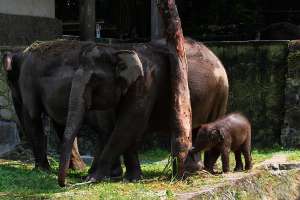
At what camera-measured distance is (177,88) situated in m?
8.26

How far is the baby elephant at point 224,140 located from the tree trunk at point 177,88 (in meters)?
0.35

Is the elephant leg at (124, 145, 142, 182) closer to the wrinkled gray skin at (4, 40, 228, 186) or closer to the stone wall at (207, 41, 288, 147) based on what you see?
the wrinkled gray skin at (4, 40, 228, 186)

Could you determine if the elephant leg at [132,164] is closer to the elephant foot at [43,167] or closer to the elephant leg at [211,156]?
the elephant leg at [211,156]

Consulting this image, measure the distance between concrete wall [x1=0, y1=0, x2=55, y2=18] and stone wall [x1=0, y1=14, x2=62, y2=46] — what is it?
0.39ft

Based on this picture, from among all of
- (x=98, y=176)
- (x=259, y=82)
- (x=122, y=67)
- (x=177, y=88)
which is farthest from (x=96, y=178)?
(x=259, y=82)

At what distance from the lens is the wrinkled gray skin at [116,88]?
7.77 metres

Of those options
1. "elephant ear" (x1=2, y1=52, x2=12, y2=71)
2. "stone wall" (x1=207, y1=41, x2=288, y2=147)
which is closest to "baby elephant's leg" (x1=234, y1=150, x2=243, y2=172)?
"elephant ear" (x1=2, y1=52, x2=12, y2=71)

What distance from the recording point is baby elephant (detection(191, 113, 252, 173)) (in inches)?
343

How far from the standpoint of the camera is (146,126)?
829 centimetres

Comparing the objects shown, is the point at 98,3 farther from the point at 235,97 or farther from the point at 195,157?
the point at 195,157

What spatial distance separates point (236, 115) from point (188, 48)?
1083 millimetres

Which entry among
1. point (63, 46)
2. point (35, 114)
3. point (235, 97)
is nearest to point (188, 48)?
point (63, 46)

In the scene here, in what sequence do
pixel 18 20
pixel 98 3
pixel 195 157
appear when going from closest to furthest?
pixel 195 157 < pixel 18 20 < pixel 98 3

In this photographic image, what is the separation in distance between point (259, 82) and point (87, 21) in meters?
4.22
